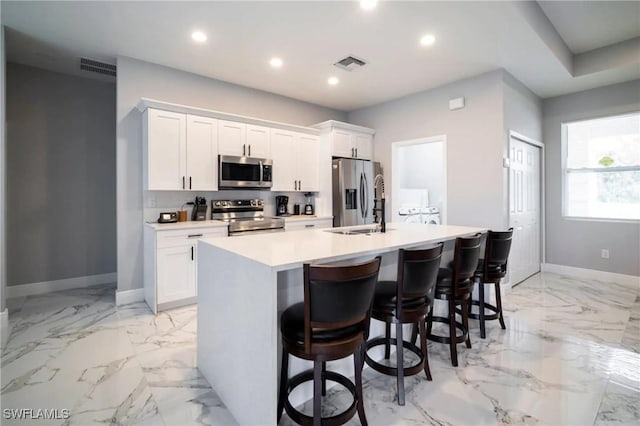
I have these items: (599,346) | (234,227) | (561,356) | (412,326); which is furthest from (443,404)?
(234,227)

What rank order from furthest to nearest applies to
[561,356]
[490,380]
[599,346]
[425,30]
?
[425,30] → [599,346] → [561,356] → [490,380]

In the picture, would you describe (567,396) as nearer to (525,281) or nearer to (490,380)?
(490,380)

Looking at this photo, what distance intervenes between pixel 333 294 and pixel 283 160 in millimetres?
3551

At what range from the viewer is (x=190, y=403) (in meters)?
1.92

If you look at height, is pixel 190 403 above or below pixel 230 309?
below

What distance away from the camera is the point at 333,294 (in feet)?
4.68

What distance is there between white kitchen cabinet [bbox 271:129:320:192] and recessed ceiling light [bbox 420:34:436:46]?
2.22 metres

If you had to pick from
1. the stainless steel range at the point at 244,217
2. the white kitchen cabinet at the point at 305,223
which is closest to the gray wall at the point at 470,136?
the white kitchen cabinet at the point at 305,223

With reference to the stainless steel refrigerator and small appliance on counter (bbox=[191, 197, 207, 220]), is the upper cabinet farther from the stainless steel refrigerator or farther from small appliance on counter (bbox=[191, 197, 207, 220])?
small appliance on counter (bbox=[191, 197, 207, 220])

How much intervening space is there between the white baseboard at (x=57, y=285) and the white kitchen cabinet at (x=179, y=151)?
188cm

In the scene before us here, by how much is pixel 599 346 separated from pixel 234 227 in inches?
148

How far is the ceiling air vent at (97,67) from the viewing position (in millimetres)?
3850

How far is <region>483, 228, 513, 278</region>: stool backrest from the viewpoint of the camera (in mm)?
2770

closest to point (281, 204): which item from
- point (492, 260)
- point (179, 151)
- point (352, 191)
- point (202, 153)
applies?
point (352, 191)
